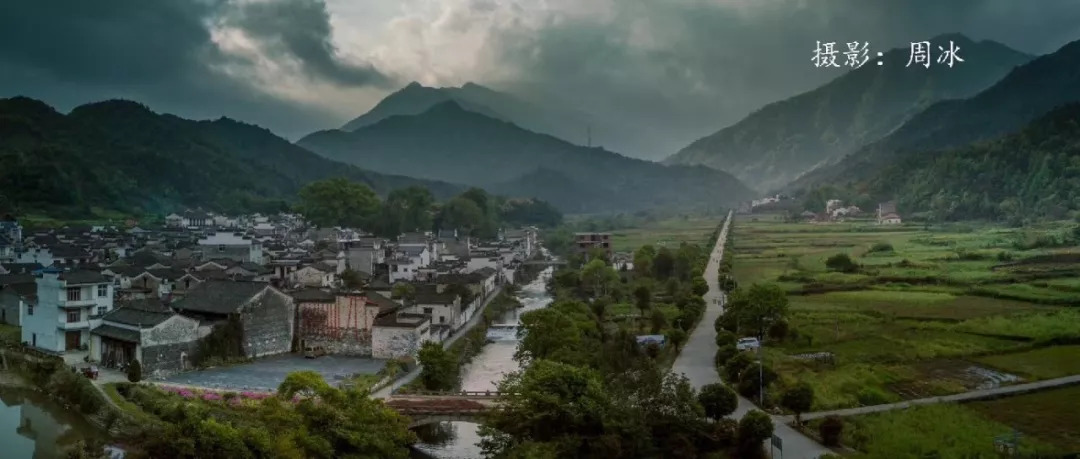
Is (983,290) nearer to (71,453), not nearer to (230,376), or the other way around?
(230,376)

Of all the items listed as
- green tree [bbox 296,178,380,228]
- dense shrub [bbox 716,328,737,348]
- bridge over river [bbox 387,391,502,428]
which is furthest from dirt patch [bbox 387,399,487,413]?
green tree [bbox 296,178,380,228]

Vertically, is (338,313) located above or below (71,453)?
above

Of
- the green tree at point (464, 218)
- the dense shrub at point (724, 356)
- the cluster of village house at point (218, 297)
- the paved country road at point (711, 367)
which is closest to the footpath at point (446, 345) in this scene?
the cluster of village house at point (218, 297)

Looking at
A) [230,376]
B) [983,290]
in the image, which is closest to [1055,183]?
[983,290]

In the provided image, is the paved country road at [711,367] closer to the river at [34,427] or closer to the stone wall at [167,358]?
the stone wall at [167,358]

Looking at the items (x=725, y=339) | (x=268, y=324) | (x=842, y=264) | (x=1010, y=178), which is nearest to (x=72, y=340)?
(x=268, y=324)

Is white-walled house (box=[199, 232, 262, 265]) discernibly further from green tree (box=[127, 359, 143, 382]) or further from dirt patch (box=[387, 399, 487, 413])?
dirt patch (box=[387, 399, 487, 413])

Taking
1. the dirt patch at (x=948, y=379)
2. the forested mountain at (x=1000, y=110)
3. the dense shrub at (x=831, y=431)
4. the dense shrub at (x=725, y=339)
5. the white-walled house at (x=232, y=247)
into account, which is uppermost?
the forested mountain at (x=1000, y=110)
